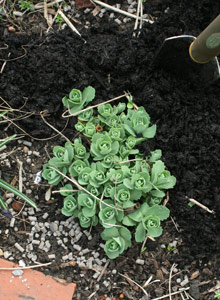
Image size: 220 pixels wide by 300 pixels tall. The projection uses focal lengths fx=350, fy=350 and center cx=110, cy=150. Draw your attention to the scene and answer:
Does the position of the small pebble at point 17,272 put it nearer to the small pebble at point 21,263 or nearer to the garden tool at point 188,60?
the small pebble at point 21,263

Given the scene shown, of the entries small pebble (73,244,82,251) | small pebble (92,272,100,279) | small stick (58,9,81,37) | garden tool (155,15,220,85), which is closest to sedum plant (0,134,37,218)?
small pebble (73,244,82,251)

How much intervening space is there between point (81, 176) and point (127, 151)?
0.24m

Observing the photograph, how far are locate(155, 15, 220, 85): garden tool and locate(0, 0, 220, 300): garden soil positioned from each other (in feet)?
0.13

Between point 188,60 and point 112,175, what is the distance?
66cm

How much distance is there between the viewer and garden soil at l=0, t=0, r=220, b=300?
63.9 inches

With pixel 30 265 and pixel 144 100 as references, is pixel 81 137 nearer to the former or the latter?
pixel 144 100

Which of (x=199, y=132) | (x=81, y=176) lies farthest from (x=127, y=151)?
(x=199, y=132)

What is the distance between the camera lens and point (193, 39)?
166 centimetres

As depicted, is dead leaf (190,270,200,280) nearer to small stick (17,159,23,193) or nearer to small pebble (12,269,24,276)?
small pebble (12,269,24,276)

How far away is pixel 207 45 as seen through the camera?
58.7 inches

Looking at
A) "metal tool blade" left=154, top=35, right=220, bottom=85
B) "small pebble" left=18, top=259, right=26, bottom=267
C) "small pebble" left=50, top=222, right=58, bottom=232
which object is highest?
"metal tool blade" left=154, top=35, right=220, bottom=85

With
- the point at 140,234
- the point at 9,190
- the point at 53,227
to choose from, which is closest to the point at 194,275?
the point at 140,234

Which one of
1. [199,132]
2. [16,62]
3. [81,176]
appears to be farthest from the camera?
[16,62]

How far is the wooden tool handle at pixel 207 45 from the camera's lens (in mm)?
1435
